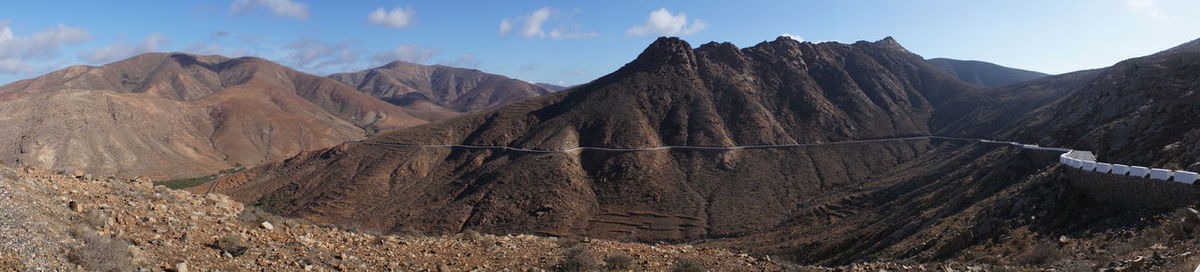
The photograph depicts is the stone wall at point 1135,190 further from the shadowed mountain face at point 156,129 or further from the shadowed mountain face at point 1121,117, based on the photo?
the shadowed mountain face at point 156,129

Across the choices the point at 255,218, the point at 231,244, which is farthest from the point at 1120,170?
the point at 255,218

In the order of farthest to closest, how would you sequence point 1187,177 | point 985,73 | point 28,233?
point 985,73
point 1187,177
point 28,233

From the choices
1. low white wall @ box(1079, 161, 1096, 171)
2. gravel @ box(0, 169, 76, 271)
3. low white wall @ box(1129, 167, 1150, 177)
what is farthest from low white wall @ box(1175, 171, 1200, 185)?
gravel @ box(0, 169, 76, 271)

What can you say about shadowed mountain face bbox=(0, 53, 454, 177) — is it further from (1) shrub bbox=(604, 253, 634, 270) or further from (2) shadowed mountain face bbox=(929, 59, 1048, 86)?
(2) shadowed mountain face bbox=(929, 59, 1048, 86)

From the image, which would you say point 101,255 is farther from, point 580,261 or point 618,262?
point 618,262

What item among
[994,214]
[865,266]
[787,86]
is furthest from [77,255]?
[787,86]

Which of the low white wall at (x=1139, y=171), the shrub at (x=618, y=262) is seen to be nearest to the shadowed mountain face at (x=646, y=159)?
the low white wall at (x=1139, y=171)

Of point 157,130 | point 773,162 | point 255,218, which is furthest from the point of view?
point 157,130
